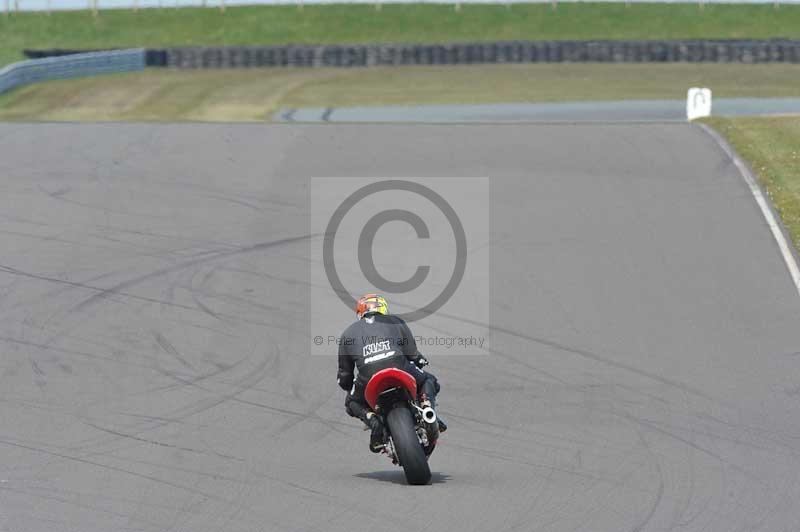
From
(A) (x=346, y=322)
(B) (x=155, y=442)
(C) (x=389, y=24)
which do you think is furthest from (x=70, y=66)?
(B) (x=155, y=442)

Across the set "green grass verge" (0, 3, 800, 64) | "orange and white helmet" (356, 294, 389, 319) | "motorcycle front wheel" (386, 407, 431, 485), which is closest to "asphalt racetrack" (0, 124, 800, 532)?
"motorcycle front wheel" (386, 407, 431, 485)

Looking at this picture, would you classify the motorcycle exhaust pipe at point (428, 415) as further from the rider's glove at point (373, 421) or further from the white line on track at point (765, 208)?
the white line on track at point (765, 208)

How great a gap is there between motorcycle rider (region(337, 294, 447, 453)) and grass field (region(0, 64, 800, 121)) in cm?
2181

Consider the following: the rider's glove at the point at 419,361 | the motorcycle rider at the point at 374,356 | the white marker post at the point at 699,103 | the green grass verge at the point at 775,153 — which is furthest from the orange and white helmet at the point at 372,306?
the white marker post at the point at 699,103

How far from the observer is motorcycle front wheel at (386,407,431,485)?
28.8 feet

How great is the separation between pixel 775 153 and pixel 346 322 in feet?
30.8

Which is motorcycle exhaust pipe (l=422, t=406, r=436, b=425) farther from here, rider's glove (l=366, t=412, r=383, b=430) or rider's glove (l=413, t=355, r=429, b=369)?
rider's glove (l=413, t=355, r=429, b=369)

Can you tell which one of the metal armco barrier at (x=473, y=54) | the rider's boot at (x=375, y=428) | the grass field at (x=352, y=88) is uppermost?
the rider's boot at (x=375, y=428)

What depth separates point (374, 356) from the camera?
9.23 m

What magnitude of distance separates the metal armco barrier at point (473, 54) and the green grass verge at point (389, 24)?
8.27 m

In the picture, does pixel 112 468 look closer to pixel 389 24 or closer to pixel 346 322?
pixel 346 322

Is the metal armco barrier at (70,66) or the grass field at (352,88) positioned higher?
the metal armco barrier at (70,66)

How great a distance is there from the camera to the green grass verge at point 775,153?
1745cm

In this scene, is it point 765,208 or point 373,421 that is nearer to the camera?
point 373,421
